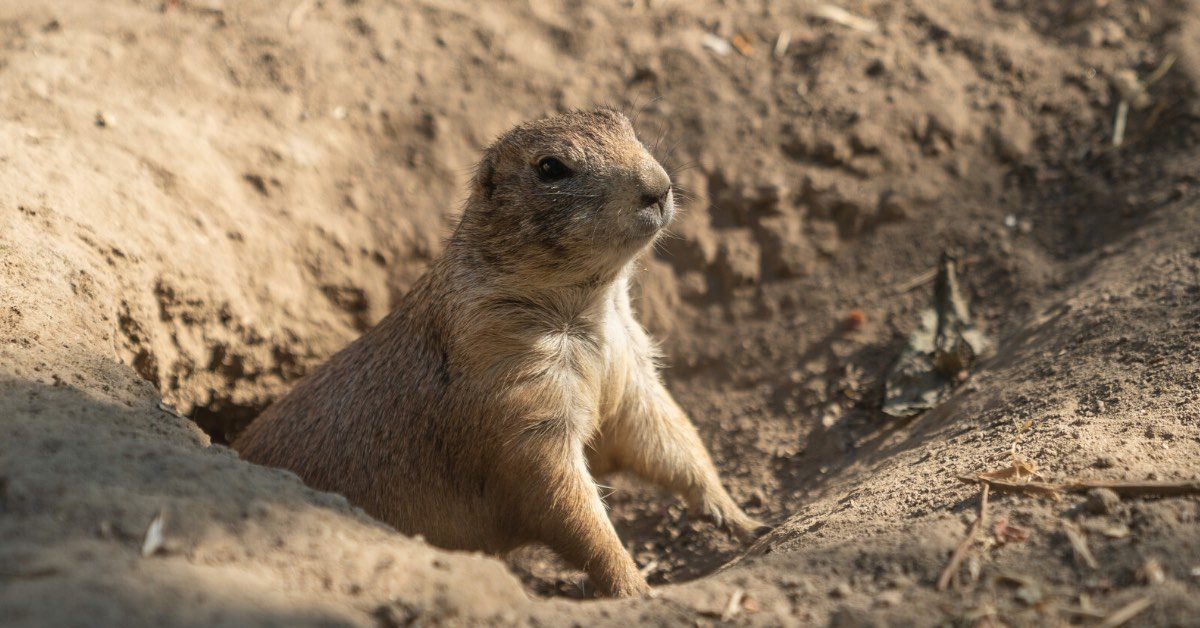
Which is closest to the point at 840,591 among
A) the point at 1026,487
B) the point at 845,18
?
the point at 1026,487

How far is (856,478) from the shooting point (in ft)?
15.9

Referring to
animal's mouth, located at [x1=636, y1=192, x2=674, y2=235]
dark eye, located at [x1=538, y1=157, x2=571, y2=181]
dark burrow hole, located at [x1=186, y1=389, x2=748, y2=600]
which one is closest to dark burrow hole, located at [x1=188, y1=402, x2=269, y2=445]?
dark burrow hole, located at [x1=186, y1=389, x2=748, y2=600]

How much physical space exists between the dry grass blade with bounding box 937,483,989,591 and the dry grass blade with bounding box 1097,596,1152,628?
444 mm

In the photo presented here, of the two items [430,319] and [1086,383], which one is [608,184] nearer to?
[430,319]

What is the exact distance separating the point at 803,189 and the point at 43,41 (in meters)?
5.10

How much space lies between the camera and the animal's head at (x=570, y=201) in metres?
4.15

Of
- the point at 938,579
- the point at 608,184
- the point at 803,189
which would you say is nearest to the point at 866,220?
the point at 803,189

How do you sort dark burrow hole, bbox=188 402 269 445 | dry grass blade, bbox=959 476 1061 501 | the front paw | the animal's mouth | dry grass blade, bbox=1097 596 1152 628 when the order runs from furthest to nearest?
dark burrow hole, bbox=188 402 269 445 → the front paw → the animal's mouth → dry grass blade, bbox=959 476 1061 501 → dry grass blade, bbox=1097 596 1152 628

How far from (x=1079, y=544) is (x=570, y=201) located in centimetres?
238

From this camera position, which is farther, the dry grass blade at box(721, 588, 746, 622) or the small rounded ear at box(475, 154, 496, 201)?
the small rounded ear at box(475, 154, 496, 201)

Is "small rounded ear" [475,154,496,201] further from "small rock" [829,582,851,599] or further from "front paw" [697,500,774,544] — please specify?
"small rock" [829,582,851,599]

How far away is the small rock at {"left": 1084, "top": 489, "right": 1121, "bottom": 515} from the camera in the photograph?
3100 millimetres

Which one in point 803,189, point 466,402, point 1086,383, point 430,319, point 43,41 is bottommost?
point 1086,383

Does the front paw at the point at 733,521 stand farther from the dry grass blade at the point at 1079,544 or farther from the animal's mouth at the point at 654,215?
the dry grass blade at the point at 1079,544
